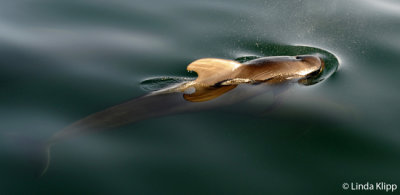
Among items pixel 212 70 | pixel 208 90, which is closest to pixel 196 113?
pixel 208 90

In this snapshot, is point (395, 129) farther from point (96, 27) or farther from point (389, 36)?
point (96, 27)

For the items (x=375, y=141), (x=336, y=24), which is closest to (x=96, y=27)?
(x=336, y=24)

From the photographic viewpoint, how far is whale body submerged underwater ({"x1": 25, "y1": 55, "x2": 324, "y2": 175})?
780 cm

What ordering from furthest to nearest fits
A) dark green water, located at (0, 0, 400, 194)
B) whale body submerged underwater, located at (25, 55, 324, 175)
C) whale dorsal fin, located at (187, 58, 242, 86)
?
whale dorsal fin, located at (187, 58, 242, 86) < whale body submerged underwater, located at (25, 55, 324, 175) < dark green water, located at (0, 0, 400, 194)

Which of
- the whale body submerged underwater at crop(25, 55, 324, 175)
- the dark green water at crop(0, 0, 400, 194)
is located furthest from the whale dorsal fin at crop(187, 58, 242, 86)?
the dark green water at crop(0, 0, 400, 194)

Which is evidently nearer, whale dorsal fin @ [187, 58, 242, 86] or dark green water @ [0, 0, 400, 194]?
dark green water @ [0, 0, 400, 194]

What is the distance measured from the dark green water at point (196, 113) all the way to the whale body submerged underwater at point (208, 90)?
17 centimetres

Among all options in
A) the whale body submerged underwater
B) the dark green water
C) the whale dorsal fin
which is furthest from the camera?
the whale dorsal fin

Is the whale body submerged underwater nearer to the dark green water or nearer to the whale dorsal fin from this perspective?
the whale dorsal fin

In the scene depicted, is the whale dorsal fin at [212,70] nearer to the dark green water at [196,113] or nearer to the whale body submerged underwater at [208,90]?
the whale body submerged underwater at [208,90]

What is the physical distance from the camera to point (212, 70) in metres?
8.66

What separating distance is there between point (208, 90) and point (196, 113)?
495 mm

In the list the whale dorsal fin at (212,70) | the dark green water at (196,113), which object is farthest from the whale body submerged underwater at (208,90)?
the dark green water at (196,113)

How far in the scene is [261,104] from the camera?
856 centimetres
